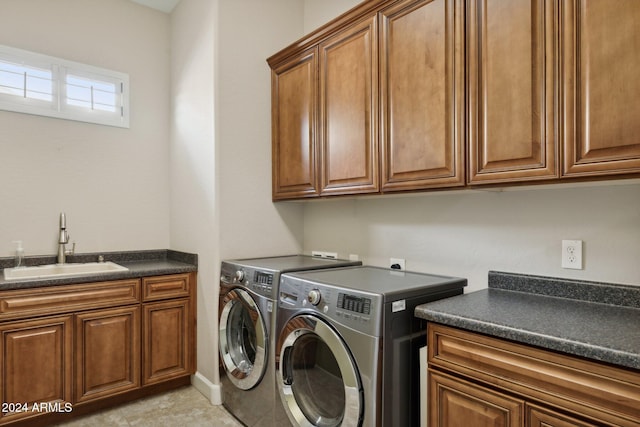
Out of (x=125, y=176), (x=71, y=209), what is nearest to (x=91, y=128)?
(x=125, y=176)

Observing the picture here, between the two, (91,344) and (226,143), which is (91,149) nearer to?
(226,143)

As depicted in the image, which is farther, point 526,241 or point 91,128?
point 91,128

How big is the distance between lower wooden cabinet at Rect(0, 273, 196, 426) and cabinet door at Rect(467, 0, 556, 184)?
2147 millimetres

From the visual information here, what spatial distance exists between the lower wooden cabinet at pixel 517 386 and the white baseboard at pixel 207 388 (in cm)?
160

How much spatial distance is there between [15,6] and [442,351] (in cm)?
340

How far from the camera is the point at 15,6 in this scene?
8.38 ft

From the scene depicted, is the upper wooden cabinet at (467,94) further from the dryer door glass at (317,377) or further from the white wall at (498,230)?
the dryer door glass at (317,377)

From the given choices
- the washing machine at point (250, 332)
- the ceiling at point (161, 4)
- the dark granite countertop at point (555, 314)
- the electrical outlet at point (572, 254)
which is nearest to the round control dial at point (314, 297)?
the washing machine at point (250, 332)

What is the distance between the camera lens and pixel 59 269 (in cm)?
256

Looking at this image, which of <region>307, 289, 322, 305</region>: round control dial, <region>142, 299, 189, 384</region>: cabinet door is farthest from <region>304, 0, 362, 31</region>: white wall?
<region>142, 299, 189, 384</region>: cabinet door

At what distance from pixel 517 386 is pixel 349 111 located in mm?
Answer: 1534

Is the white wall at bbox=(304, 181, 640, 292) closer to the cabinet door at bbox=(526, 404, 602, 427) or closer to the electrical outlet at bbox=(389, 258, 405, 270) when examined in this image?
the electrical outlet at bbox=(389, 258, 405, 270)

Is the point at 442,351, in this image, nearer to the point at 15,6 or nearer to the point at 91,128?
the point at 91,128

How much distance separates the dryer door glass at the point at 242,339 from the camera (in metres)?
2.07
